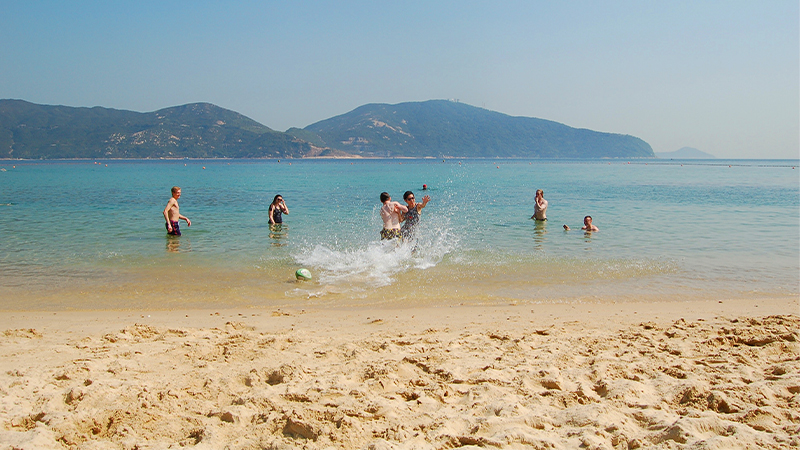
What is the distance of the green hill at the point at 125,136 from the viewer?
509 feet

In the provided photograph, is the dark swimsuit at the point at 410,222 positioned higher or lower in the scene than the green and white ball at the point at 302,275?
higher

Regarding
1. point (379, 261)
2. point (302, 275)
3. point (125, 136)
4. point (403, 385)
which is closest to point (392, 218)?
point (379, 261)

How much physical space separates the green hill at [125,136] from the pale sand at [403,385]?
6852 inches

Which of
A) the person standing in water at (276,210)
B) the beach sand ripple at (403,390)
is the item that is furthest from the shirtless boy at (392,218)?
the person standing in water at (276,210)

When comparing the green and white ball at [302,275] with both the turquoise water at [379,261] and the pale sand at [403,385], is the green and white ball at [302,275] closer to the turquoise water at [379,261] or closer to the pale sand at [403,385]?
the turquoise water at [379,261]

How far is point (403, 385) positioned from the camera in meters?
4.09

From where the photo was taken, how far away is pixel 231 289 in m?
8.59

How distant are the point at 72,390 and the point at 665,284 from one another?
918cm

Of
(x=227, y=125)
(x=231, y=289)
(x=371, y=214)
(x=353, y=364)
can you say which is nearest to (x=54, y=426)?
(x=353, y=364)

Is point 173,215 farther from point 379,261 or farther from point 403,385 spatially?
point 403,385

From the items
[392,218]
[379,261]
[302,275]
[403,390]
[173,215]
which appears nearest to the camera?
[403,390]

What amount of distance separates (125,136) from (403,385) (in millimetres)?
190610

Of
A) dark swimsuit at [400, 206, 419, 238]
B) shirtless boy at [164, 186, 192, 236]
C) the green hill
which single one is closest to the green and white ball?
dark swimsuit at [400, 206, 419, 238]

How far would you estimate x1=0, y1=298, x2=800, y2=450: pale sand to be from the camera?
3.27 m
